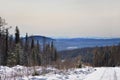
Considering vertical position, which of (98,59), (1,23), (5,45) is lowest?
(98,59)

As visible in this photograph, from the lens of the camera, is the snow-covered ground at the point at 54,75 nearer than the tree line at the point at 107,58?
Yes

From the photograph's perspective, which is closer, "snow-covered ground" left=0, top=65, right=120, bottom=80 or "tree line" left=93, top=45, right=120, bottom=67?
"snow-covered ground" left=0, top=65, right=120, bottom=80

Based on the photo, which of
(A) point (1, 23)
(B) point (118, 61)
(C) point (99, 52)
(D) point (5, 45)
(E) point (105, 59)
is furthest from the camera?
(C) point (99, 52)

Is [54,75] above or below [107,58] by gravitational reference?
above

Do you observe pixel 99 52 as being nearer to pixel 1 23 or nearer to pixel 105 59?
pixel 105 59

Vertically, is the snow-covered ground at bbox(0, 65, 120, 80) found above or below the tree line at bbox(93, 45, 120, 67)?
above

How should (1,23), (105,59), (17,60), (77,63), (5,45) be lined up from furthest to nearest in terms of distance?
(105,59) → (5,45) → (17,60) → (1,23) → (77,63)

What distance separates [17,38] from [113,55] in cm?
5993

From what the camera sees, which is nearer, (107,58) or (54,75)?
(54,75)

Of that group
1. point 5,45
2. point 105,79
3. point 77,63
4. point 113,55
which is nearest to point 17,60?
point 5,45

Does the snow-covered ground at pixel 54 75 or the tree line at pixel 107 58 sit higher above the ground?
the snow-covered ground at pixel 54 75

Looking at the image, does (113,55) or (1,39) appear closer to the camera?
(1,39)

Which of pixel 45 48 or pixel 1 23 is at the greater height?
pixel 1 23

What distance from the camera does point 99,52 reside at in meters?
156
